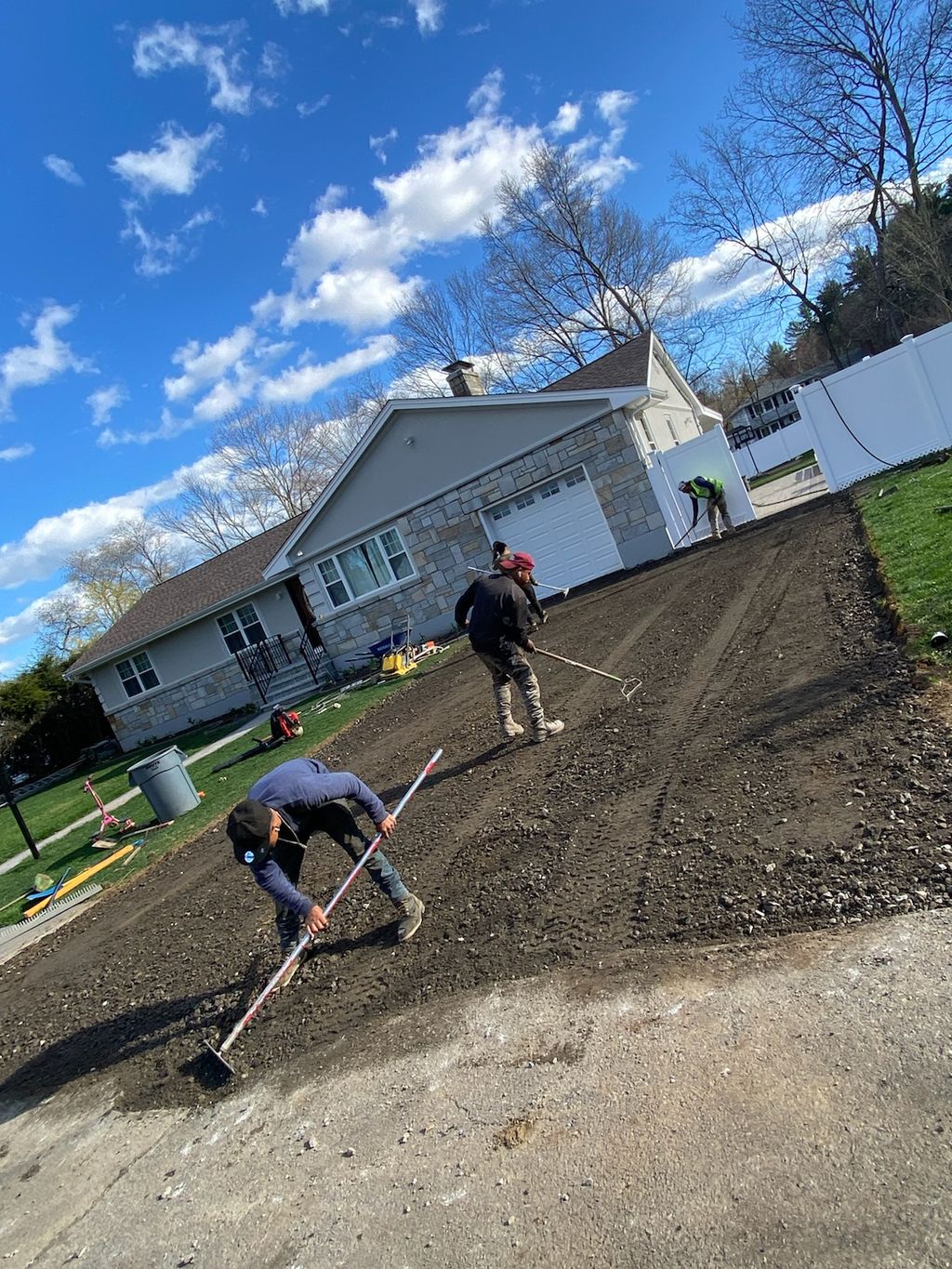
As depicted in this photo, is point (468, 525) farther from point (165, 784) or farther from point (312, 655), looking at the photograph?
point (165, 784)

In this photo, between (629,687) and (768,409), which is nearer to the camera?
(629,687)

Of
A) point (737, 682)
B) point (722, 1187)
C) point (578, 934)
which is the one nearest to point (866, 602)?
point (737, 682)

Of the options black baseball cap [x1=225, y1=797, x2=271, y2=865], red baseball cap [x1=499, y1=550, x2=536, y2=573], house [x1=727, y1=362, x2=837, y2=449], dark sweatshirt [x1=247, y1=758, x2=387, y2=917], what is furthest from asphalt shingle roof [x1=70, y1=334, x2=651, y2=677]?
house [x1=727, y1=362, x2=837, y2=449]

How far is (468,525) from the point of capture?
19.6 m

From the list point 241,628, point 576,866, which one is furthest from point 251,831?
point 241,628

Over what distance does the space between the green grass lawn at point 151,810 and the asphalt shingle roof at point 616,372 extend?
757 cm

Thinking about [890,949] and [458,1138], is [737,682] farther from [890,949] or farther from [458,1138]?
[458,1138]

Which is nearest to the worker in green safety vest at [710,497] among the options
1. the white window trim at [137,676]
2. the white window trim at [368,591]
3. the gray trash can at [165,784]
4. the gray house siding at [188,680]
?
the white window trim at [368,591]

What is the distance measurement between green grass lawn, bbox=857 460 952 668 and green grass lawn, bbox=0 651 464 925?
28.2 ft

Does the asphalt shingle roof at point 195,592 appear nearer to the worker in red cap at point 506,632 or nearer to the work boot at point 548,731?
the worker in red cap at point 506,632

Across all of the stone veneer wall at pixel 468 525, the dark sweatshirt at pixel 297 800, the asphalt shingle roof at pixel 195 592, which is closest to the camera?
the dark sweatshirt at pixel 297 800

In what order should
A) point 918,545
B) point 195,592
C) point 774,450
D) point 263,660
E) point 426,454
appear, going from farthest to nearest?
point 774,450 → point 195,592 → point 263,660 → point 426,454 → point 918,545

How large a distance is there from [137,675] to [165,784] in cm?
1509

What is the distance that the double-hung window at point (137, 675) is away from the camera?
984 inches
